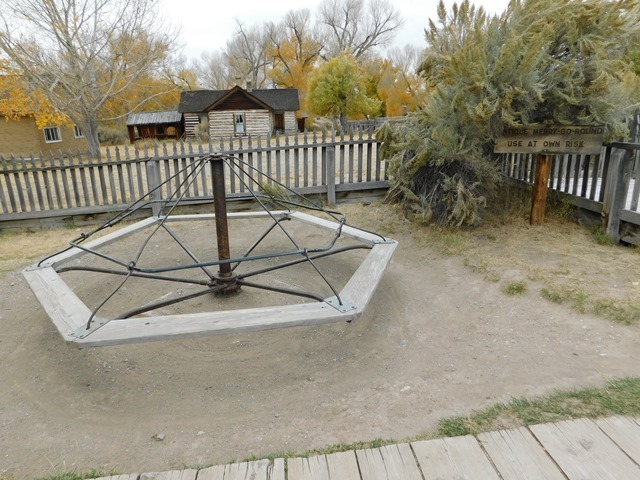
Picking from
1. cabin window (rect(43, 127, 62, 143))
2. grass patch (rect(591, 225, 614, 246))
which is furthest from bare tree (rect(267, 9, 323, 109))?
grass patch (rect(591, 225, 614, 246))

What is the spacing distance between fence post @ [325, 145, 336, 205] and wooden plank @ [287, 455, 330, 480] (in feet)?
20.6

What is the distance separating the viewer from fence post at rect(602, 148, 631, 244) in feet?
17.5

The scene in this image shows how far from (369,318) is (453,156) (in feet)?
9.45

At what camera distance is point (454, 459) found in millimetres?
2000

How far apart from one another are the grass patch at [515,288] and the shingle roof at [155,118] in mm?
34302

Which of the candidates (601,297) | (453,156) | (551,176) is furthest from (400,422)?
(551,176)

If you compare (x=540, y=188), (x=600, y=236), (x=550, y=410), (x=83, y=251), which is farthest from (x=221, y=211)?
(x=600, y=236)

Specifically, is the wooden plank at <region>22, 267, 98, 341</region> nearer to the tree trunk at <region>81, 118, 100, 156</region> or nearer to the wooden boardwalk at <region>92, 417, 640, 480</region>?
the wooden boardwalk at <region>92, 417, 640, 480</region>

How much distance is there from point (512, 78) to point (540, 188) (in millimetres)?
1534

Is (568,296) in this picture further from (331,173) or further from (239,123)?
(239,123)

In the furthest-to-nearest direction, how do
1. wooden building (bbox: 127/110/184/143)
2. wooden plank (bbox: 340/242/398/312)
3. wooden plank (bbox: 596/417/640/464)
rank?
wooden building (bbox: 127/110/184/143)
wooden plank (bbox: 340/242/398/312)
wooden plank (bbox: 596/417/640/464)

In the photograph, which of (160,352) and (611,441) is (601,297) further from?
(160,352)

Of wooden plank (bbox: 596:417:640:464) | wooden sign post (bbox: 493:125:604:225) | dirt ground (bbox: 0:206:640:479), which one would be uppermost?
wooden sign post (bbox: 493:125:604:225)

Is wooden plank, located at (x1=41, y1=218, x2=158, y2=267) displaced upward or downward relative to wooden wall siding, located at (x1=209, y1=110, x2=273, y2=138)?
downward
